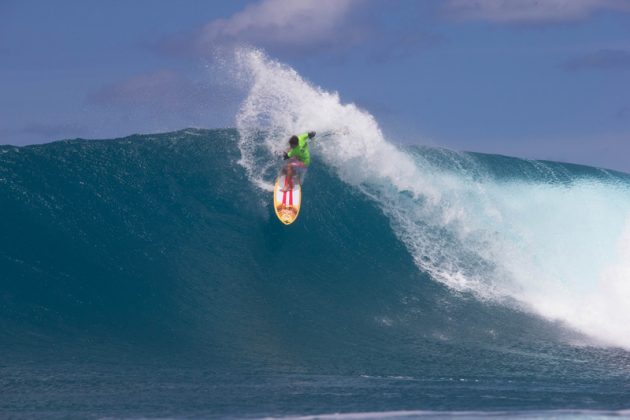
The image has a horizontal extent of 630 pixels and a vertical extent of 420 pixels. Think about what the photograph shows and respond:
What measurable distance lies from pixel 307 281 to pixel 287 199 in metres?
1.93

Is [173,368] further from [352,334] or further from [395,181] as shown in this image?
[395,181]

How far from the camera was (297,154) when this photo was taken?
17672 mm

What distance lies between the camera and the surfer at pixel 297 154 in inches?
682

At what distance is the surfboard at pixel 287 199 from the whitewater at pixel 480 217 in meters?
1.07

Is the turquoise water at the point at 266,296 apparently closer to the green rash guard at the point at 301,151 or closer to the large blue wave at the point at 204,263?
the large blue wave at the point at 204,263

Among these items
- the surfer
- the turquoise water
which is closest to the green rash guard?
the surfer

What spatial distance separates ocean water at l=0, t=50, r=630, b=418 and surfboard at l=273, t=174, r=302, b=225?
1.01 ft

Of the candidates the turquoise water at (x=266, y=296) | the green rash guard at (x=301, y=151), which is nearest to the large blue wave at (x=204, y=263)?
the turquoise water at (x=266, y=296)

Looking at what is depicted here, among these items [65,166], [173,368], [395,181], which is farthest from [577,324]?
[65,166]

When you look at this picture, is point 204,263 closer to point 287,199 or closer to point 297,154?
point 287,199

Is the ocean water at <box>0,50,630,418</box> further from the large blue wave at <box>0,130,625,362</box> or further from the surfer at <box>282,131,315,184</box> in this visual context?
the surfer at <box>282,131,315,184</box>

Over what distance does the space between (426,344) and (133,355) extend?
14.7ft

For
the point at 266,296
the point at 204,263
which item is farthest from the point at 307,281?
the point at 204,263

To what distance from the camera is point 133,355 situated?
1305cm
